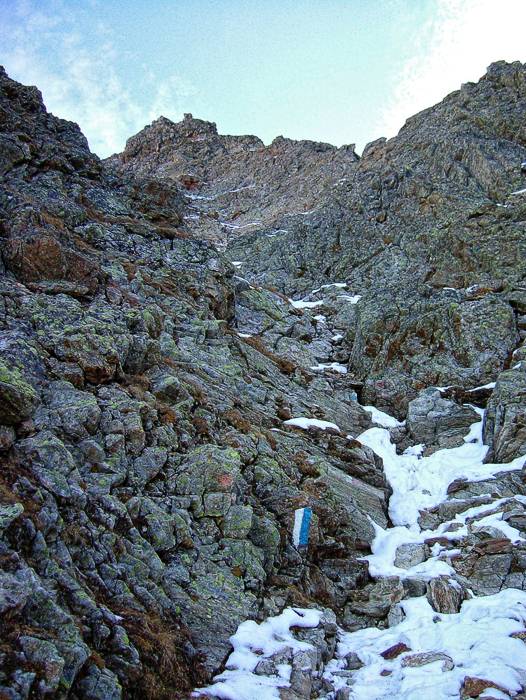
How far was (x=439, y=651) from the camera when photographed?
34.1ft

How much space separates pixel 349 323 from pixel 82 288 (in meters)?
24.0

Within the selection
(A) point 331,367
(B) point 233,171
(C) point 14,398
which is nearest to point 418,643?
(C) point 14,398

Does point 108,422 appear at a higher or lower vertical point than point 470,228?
lower

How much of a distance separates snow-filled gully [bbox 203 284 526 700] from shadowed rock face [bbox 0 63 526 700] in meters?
0.55

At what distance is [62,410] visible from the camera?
12.7 metres

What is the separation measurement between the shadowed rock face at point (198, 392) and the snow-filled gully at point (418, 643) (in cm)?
55

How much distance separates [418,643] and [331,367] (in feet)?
72.4

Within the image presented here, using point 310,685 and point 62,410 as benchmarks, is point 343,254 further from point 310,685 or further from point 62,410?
point 310,685

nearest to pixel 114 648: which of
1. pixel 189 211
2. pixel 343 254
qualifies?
pixel 343 254

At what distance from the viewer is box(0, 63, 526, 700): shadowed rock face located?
355 inches

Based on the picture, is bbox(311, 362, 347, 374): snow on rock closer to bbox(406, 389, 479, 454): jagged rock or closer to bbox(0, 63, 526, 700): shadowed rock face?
bbox(0, 63, 526, 700): shadowed rock face

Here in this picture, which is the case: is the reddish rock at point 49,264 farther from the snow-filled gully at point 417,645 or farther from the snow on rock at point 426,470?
the snow on rock at point 426,470

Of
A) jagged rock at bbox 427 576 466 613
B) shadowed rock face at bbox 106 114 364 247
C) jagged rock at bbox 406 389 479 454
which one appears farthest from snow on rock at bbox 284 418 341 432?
shadowed rock face at bbox 106 114 364 247

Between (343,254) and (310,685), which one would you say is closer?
(310,685)
